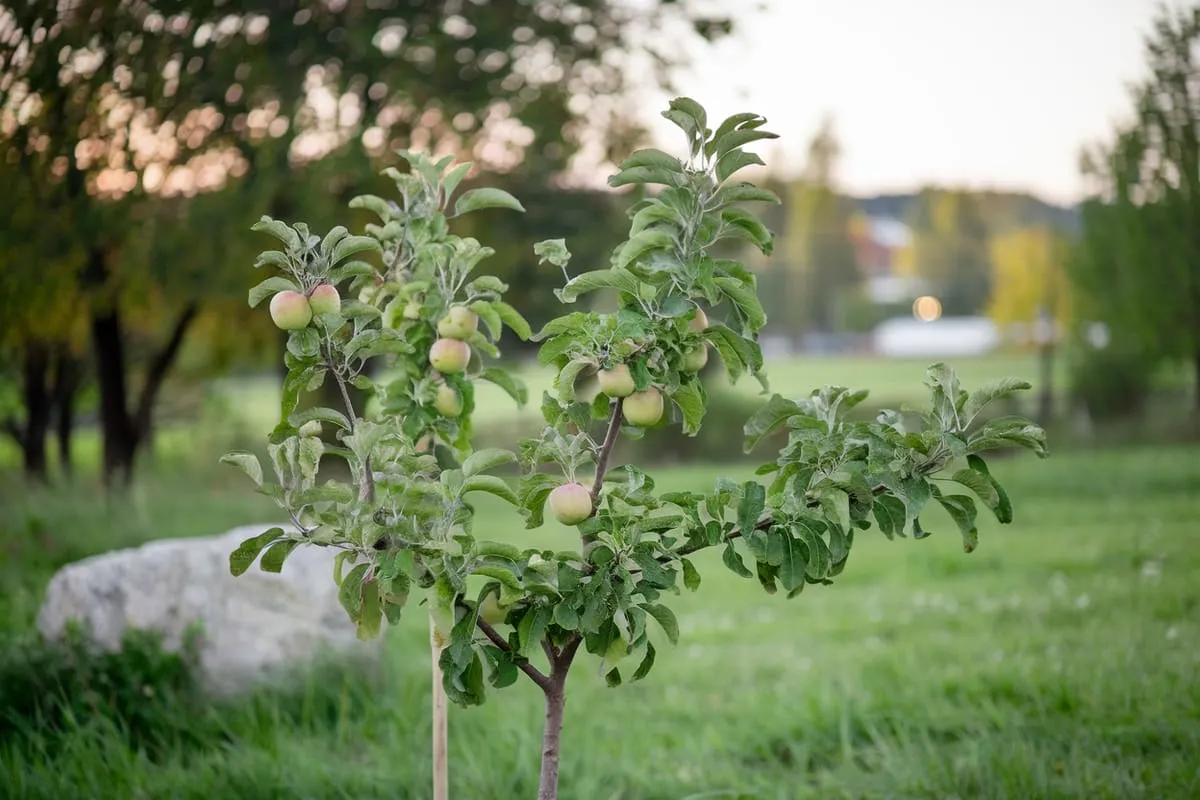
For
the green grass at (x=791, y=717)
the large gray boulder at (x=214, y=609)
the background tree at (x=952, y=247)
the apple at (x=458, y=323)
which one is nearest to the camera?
the apple at (x=458, y=323)

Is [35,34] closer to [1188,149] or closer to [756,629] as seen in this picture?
[756,629]

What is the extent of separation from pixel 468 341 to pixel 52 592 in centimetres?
264

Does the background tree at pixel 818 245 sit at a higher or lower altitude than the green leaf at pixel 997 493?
higher

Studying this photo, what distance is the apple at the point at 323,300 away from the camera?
1.81 m

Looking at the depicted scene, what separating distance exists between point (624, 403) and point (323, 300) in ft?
1.92

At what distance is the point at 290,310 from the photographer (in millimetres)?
1773

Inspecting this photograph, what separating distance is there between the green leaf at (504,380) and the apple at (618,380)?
0.63 m

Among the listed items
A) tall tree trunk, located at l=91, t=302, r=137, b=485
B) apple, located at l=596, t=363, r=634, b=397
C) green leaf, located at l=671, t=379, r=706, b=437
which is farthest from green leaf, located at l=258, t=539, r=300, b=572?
tall tree trunk, located at l=91, t=302, r=137, b=485

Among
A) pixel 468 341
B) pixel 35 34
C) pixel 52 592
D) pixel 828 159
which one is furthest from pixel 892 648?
pixel 828 159

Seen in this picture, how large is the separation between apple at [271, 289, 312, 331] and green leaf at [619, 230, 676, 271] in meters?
0.57

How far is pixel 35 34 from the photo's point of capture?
4668 mm

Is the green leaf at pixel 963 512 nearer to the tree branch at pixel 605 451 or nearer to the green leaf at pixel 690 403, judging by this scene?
the green leaf at pixel 690 403

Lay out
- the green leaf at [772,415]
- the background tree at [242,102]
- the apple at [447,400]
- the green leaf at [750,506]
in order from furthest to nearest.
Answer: the background tree at [242,102] → the apple at [447,400] → the green leaf at [772,415] → the green leaf at [750,506]

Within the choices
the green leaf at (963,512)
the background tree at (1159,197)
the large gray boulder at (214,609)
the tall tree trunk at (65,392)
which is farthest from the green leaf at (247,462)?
the tall tree trunk at (65,392)
